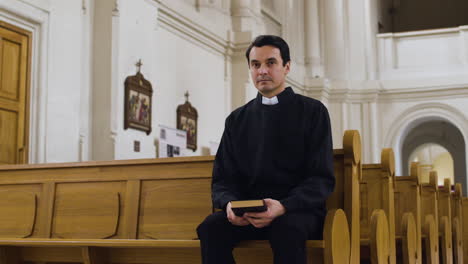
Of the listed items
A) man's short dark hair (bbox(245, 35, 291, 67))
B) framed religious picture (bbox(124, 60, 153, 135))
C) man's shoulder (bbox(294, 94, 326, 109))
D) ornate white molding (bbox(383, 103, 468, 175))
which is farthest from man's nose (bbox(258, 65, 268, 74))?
ornate white molding (bbox(383, 103, 468, 175))

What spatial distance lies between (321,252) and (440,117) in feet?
42.3

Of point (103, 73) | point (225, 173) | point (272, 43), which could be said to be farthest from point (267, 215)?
point (103, 73)

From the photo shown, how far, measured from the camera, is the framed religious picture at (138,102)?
879cm

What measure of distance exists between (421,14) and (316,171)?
56.4 ft

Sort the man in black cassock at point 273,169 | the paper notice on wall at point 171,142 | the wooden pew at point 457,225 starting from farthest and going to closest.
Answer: the paper notice on wall at point 171,142, the wooden pew at point 457,225, the man in black cassock at point 273,169

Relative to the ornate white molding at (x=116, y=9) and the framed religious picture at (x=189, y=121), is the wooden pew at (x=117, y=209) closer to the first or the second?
the ornate white molding at (x=116, y=9)

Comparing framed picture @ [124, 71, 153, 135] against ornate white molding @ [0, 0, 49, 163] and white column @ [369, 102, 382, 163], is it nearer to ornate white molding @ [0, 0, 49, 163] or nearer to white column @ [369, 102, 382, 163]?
ornate white molding @ [0, 0, 49, 163]

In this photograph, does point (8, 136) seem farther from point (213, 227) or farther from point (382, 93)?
point (382, 93)

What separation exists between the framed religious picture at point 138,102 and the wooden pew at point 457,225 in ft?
13.3

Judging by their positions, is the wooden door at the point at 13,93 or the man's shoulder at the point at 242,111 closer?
the man's shoulder at the point at 242,111

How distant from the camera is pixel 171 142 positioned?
9906 millimetres

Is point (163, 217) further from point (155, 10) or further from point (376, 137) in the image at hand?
point (376, 137)

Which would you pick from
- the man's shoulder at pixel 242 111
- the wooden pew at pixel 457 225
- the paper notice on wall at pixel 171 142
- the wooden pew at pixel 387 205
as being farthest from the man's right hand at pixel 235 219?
the paper notice on wall at pixel 171 142

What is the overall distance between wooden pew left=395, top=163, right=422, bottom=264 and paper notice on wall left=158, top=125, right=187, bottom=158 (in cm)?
409
